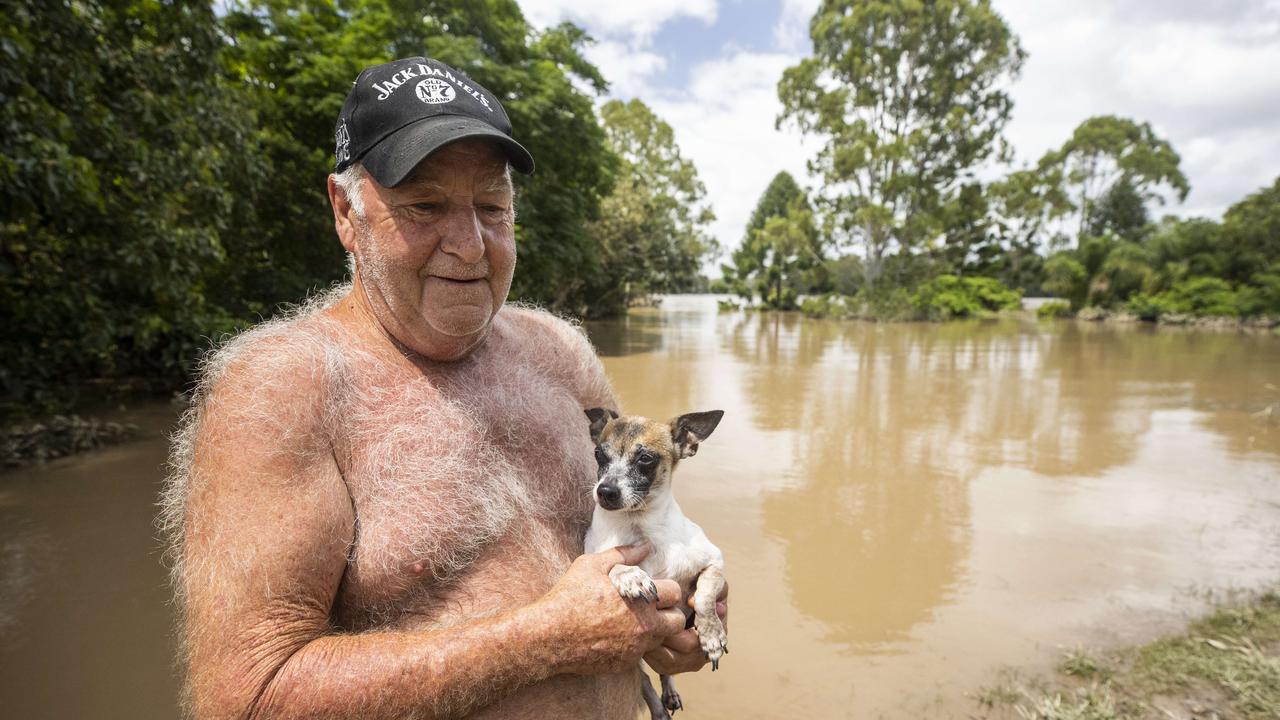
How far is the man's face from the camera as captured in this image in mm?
1593

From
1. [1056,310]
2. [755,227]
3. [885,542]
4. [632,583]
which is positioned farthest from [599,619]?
[755,227]

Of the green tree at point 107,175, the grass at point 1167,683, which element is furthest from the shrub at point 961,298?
the green tree at point 107,175

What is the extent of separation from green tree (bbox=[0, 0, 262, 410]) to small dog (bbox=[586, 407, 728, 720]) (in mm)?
6211

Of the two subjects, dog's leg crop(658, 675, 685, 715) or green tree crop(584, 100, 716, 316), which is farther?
green tree crop(584, 100, 716, 316)

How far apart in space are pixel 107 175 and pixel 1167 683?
10.4 meters

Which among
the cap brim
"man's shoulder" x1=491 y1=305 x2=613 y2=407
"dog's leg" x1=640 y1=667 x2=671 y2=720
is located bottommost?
"dog's leg" x1=640 y1=667 x2=671 y2=720

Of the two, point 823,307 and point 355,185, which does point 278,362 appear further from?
point 823,307

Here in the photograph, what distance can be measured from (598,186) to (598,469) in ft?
58.7

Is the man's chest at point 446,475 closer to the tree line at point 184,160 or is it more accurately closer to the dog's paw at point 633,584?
the dog's paw at point 633,584

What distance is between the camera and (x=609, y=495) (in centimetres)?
189

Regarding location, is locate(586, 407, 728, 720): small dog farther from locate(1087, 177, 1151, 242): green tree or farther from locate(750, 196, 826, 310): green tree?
locate(1087, 177, 1151, 242): green tree

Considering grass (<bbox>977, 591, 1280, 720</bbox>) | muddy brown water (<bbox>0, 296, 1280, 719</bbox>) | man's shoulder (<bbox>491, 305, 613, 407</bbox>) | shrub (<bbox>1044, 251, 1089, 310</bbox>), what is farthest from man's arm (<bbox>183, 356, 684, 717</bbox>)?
shrub (<bbox>1044, 251, 1089, 310</bbox>)

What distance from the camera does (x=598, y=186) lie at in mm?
18969

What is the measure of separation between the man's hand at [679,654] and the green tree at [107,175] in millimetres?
6635
